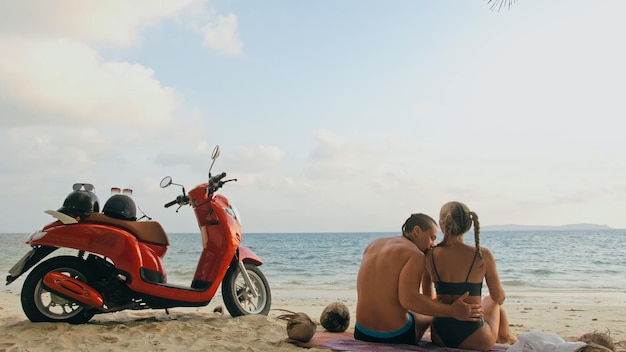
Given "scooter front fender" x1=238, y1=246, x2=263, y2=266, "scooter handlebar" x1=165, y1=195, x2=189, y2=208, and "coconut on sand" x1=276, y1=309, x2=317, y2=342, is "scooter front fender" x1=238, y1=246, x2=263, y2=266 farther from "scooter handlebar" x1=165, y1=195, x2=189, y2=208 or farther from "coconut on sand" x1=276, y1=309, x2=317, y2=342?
"coconut on sand" x1=276, y1=309, x2=317, y2=342

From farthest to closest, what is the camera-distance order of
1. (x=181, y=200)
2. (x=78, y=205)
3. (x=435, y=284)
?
(x=181, y=200) < (x=78, y=205) < (x=435, y=284)

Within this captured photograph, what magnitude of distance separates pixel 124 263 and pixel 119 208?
58cm

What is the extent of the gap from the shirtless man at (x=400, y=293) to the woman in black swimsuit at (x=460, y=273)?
0.30 ft

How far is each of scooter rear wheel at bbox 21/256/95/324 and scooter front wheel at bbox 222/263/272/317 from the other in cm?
125

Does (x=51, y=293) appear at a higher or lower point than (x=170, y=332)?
higher

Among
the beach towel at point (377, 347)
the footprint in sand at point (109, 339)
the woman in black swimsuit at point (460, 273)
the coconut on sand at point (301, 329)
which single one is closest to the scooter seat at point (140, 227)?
the footprint in sand at point (109, 339)

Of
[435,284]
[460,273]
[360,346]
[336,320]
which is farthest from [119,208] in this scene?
[460,273]

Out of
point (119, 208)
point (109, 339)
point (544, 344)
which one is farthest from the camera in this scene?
point (119, 208)

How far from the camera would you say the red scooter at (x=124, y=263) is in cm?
457

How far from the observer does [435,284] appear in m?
3.97

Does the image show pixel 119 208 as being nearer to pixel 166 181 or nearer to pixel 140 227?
pixel 140 227

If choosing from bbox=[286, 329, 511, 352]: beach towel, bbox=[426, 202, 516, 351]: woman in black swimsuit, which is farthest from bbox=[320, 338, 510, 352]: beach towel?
bbox=[426, 202, 516, 351]: woman in black swimsuit

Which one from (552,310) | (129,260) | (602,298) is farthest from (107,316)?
(602,298)

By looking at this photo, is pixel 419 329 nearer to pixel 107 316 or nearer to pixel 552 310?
pixel 107 316
